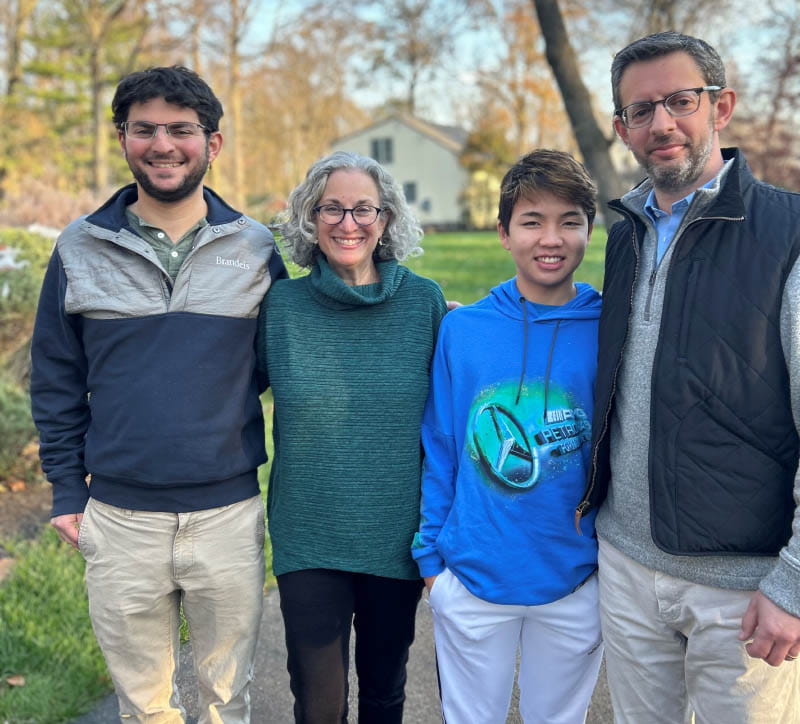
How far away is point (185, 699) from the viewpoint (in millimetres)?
3248

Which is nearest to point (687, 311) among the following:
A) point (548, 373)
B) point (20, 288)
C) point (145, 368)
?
point (548, 373)

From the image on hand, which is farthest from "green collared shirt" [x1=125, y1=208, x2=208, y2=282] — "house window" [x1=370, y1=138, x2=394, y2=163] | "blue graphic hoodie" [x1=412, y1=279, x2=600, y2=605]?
"house window" [x1=370, y1=138, x2=394, y2=163]

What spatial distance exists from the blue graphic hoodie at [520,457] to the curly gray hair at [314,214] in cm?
53

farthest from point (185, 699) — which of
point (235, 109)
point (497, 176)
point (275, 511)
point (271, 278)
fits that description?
point (497, 176)

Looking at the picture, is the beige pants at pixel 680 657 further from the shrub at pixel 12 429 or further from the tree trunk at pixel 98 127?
the tree trunk at pixel 98 127

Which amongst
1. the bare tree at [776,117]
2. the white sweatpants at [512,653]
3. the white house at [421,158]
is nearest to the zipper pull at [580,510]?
the white sweatpants at [512,653]

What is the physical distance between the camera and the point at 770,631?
1.80 metres

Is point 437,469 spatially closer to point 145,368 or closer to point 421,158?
point 145,368

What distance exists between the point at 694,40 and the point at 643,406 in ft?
3.29

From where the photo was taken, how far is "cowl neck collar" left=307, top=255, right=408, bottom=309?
8.23ft

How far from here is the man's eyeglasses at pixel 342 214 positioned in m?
2.59

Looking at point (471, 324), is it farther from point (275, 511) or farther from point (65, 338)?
point (65, 338)

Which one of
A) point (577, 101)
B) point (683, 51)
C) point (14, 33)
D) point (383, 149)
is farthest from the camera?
point (383, 149)

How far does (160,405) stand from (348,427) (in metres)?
0.61
